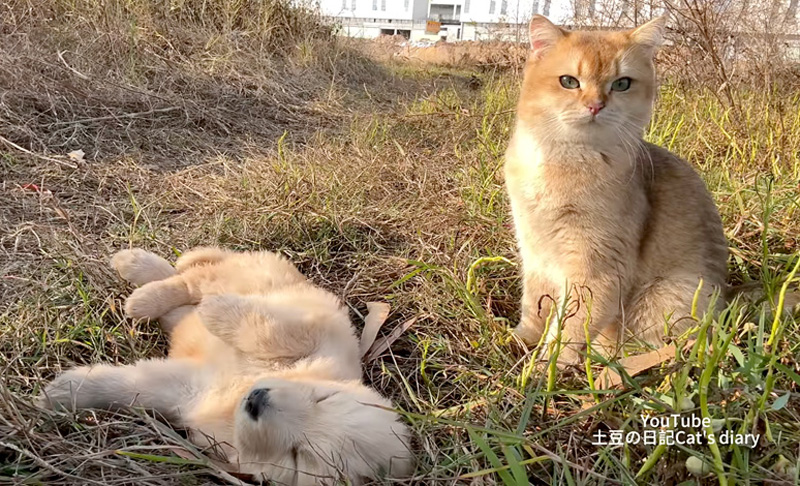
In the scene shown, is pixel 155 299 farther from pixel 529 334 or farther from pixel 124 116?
pixel 124 116

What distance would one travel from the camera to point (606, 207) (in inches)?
63.8

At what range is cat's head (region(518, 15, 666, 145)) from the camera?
65.7 inches

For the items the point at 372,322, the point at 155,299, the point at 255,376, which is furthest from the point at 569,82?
the point at 155,299

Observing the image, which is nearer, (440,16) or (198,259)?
(198,259)

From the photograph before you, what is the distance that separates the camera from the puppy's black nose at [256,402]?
1213 millimetres

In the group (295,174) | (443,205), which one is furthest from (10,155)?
(443,205)

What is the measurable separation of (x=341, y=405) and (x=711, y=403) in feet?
2.64

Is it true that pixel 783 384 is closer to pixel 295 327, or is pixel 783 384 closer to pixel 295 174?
pixel 295 327

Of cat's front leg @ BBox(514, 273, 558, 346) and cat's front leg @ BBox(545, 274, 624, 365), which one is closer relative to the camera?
cat's front leg @ BBox(545, 274, 624, 365)

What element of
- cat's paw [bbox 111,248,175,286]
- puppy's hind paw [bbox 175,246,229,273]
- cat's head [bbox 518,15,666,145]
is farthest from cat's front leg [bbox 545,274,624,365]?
cat's paw [bbox 111,248,175,286]

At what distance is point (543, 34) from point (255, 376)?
1.48 m

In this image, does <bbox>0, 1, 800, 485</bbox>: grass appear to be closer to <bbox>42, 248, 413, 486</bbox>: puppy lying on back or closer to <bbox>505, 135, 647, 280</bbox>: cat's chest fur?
<bbox>42, 248, 413, 486</bbox>: puppy lying on back

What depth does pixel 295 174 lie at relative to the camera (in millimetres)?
2656

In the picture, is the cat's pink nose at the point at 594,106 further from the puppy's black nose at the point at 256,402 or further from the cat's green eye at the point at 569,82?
the puppy's black nose at the point at 256,402
